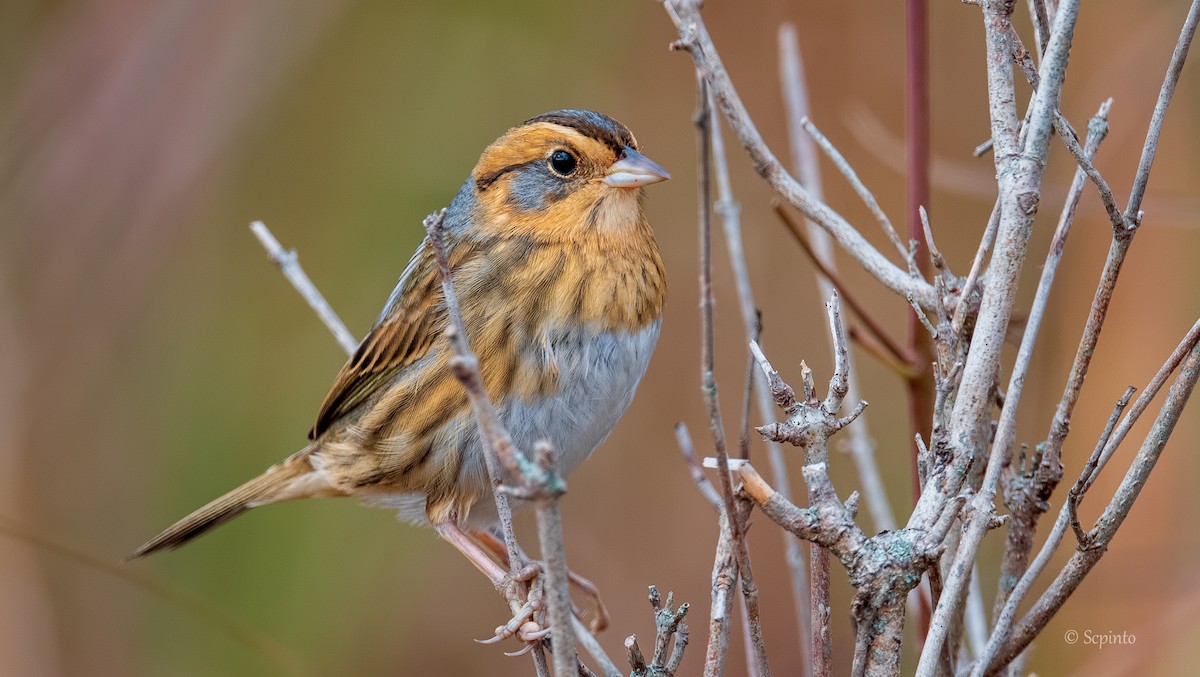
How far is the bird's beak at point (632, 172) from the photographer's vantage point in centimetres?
256

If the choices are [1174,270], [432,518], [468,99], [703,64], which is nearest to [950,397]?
[703,64]

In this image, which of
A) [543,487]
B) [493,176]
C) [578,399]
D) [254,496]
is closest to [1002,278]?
[543,487]

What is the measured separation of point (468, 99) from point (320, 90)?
586 millimetres

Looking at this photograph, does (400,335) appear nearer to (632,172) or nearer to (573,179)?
(573,179)

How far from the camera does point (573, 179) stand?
266 centimetres

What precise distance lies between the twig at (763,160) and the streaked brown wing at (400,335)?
1.09 metres

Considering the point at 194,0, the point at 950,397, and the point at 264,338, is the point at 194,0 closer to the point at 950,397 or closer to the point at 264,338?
the point at 264,338

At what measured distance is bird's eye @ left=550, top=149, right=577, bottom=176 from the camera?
8.75 feet

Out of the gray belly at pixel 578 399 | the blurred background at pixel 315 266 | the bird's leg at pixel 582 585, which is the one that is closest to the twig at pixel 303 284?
the gray belly at pixel 578 399

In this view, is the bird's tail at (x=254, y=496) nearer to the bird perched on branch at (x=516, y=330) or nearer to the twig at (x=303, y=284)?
the bird perched on branch at (x=516, y=330)

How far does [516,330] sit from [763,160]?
0.86 m

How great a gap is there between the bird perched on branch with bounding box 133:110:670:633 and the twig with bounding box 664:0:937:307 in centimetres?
80

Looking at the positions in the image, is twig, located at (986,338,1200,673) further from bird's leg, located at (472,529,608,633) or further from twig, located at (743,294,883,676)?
bird's leg, located at (472,529,608,633)

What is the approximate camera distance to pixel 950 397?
158cm
